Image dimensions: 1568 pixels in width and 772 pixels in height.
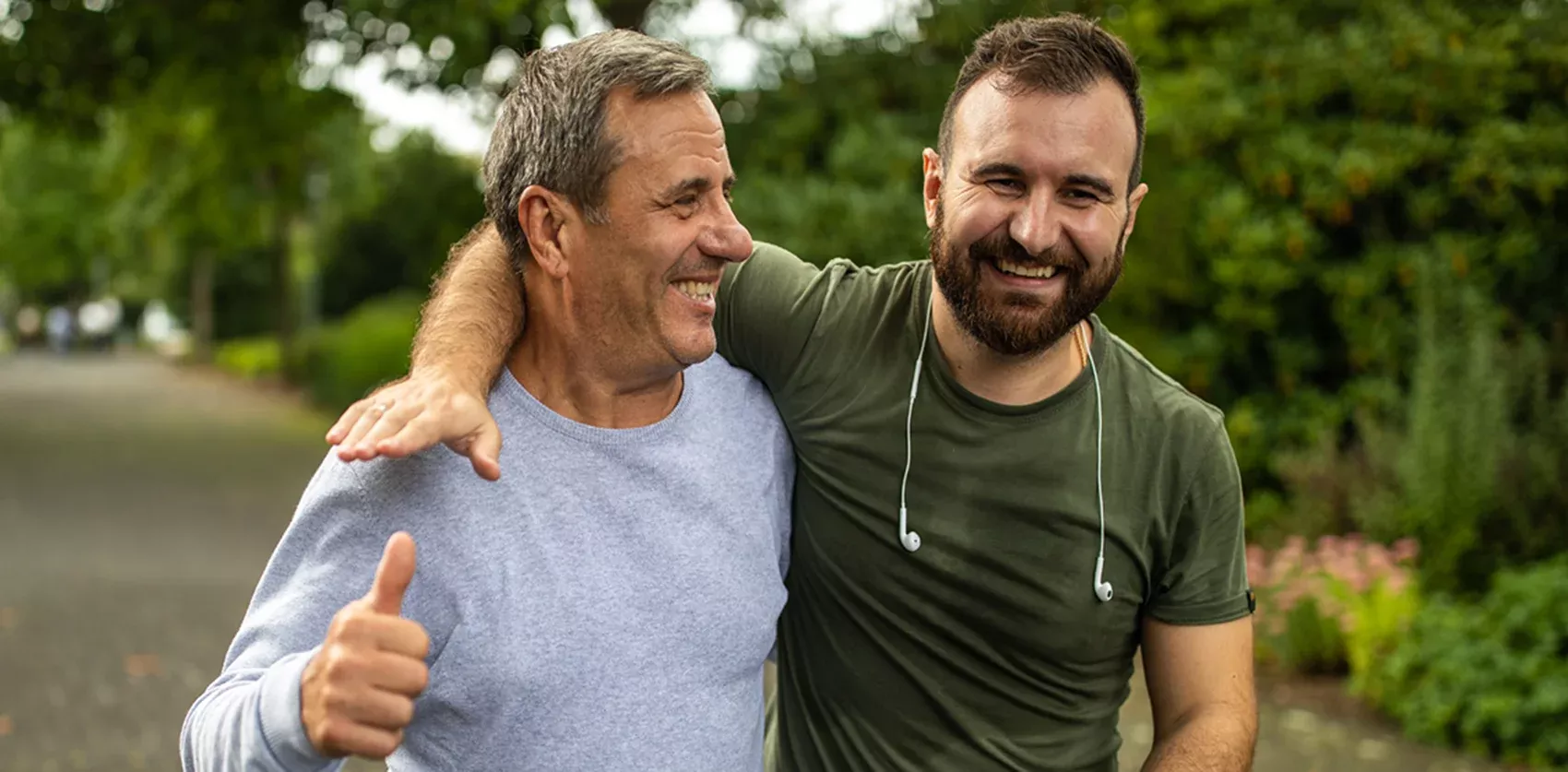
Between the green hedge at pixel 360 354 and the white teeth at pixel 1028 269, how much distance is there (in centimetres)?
1664

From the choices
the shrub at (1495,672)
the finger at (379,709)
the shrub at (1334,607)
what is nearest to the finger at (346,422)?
the finger at (379,709)

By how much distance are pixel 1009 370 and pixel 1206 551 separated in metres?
0.44

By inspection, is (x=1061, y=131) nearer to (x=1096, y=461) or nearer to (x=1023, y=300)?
(x=1023, y=300)

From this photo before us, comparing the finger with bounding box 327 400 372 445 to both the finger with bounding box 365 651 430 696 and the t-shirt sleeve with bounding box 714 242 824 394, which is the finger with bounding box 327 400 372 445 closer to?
the finger with bounding box 365 651 430 696

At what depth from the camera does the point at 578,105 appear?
89.2 inches

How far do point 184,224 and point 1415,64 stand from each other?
66.6 feet

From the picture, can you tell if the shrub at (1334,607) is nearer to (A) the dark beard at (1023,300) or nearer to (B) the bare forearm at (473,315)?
(A) the dark beard at (1023,300)

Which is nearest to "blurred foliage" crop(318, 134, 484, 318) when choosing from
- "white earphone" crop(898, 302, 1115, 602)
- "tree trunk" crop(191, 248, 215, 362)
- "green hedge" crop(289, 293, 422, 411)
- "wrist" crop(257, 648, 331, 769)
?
"green hedge" crop(289, 293, 422, 411)

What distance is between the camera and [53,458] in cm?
1666

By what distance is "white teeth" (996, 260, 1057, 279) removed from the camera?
8.10ft

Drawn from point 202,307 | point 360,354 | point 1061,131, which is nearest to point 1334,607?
point 1061,131

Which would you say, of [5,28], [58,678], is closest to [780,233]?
[58,678]

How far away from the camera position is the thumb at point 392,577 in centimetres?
173

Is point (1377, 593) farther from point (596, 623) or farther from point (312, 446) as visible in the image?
point (312, 446)
